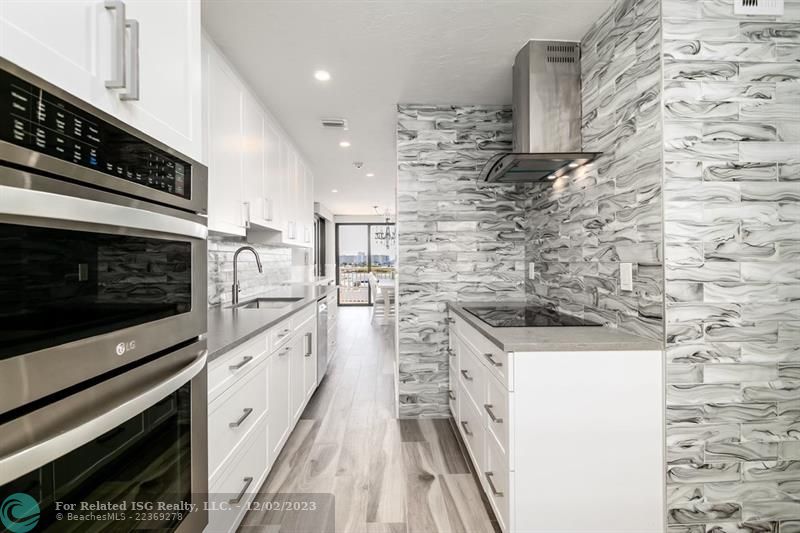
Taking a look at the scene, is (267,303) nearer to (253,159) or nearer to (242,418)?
(253,159)

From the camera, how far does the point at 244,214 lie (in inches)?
95.9

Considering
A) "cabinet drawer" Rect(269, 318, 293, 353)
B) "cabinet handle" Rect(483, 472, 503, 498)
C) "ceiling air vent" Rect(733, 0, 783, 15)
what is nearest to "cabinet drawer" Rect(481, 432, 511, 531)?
"cabinet handle" Rect(483, 472, 503, 498)

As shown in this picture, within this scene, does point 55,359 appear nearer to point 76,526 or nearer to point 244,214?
point 76,526

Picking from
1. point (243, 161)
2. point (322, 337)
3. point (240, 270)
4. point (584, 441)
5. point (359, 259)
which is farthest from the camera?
point (359, 259)

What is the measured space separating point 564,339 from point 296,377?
Result: 1888mm

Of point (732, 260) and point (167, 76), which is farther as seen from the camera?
point (732, 260)

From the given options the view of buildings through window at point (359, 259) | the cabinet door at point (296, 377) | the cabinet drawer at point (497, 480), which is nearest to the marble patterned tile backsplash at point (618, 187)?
the cabinet drawer at point (497, 480)

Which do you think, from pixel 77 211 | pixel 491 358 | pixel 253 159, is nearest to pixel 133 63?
pixel 77 211

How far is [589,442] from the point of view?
1500 mm

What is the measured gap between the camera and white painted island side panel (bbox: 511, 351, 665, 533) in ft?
4.90

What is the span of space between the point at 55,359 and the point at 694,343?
200cm

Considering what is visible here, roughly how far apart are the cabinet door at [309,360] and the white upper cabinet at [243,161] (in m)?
0.93

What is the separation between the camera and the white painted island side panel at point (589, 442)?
1.49 m

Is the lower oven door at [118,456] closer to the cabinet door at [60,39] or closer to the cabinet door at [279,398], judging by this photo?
the cabinet door at [60,39]
